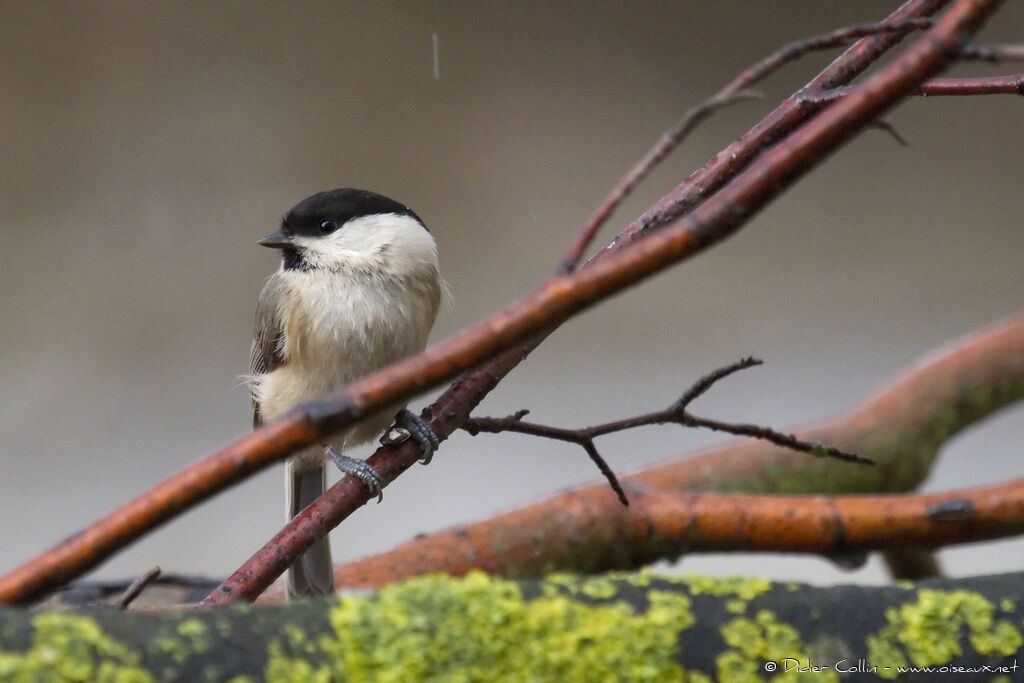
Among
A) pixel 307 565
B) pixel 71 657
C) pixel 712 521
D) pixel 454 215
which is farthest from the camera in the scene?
pixel 454 215

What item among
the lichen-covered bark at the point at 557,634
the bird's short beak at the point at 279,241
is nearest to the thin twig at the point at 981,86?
the lichen-covered bark at the point at 557,634

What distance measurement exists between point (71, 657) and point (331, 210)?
0.91 metres

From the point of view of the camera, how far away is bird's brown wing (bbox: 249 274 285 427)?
1335 millimetres

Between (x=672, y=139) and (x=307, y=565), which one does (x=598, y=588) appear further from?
(x=307, y=565)

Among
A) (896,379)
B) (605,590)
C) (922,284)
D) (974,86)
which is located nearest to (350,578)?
(605,590)

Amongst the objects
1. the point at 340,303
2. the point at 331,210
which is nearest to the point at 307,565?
the point at 340,303

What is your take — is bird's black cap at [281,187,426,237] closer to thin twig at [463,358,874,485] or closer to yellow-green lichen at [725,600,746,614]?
thin twig at [463,358,874,485]

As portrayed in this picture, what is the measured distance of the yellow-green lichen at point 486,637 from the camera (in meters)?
0.49

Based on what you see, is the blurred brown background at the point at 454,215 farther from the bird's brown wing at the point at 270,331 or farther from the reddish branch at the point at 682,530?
the reddish branch at the point at 682,530

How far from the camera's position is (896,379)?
4.74ft

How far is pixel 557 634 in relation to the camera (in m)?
0.52

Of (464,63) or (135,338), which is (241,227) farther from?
(464,63)

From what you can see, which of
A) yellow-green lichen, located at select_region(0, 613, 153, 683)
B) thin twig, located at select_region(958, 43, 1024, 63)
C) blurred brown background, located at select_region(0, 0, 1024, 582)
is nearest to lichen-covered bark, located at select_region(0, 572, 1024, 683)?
yellow-green lichen, located at select_region(0, 613, 153, 683)

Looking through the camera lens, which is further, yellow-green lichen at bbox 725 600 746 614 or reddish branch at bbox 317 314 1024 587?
reddish branch at bbox 317 314 1024 587
